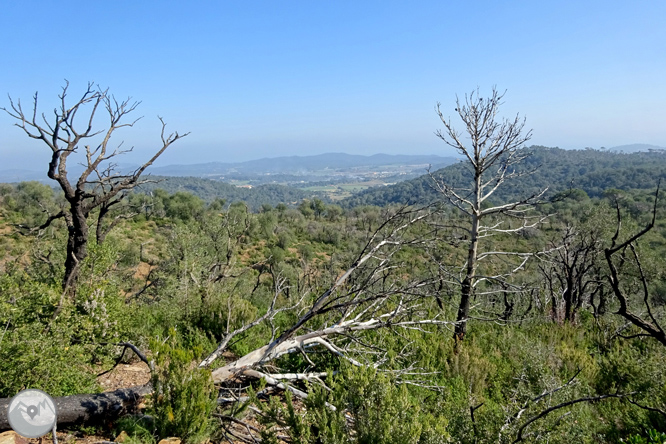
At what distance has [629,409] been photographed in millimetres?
4832

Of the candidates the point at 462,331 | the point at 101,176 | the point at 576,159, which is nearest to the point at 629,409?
the point at 462,331

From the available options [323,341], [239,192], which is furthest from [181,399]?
[239,192]

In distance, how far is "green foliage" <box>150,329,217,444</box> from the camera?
315 cm

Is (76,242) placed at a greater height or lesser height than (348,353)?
greater

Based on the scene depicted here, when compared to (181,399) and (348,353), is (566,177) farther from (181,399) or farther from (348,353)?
(181,399)

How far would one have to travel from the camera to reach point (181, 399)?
316 cm

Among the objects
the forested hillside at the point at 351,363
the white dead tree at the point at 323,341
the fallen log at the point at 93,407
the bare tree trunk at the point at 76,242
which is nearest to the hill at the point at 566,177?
the forested hillside at the point at 351,363

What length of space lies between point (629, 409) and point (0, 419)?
22.7 feet

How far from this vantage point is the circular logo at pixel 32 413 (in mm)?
2465

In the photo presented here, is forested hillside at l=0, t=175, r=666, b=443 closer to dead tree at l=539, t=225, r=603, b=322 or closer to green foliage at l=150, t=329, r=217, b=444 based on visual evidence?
green foliage at l=150, t=329, r=217, b=444

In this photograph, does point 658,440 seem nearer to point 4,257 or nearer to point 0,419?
point 0,419

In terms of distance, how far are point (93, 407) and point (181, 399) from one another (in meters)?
1.14

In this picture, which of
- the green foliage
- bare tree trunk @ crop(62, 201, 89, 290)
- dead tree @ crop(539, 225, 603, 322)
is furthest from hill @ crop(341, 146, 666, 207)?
the green foliage

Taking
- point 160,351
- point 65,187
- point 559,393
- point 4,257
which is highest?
point 65,187
